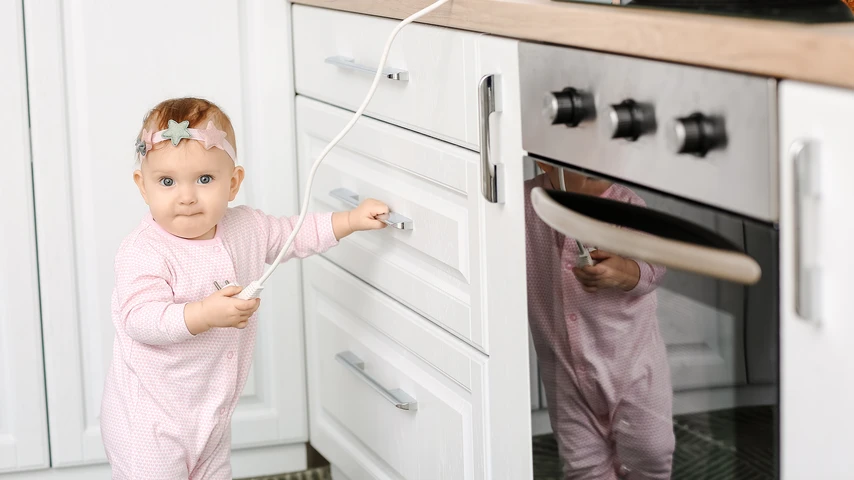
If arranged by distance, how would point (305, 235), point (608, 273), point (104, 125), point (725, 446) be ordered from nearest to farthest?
point (725, 446), point (608, 273), point (305, 235), point (104, 125)

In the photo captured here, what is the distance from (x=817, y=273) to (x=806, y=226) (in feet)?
0.10

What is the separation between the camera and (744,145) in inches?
29.7

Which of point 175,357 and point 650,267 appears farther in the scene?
point 175,357

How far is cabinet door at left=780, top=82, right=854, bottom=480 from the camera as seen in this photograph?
676mm

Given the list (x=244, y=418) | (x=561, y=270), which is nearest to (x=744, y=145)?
(x=561, y=270)

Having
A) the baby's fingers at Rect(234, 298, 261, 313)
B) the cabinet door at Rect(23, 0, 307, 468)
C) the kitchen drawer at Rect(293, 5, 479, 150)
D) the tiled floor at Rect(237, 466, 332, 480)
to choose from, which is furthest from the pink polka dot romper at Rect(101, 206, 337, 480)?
the tiled floor at Rect(237, 466, 332, 480)

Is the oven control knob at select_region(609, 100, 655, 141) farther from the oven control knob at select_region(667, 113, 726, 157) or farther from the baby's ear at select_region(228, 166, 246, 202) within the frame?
the baby's ear at select_region(228, 166, 246, 202)

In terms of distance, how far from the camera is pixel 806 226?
2.32 feet

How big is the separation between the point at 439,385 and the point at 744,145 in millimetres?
694

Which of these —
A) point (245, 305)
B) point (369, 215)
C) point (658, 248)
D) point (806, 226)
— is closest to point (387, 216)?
point (369, 215)

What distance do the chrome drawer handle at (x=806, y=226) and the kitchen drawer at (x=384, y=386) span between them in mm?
564

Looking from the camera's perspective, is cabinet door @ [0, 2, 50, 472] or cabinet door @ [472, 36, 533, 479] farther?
cabinet door @ [0, 2, 50, 472]

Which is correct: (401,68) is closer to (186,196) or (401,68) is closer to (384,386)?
(186,196)

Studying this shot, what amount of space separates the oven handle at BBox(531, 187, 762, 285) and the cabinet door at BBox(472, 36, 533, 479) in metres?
0.19
